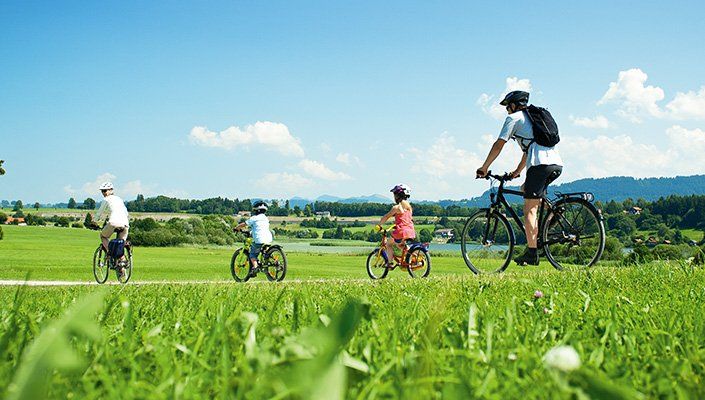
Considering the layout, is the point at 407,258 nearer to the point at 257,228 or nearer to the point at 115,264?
the point at 257,228

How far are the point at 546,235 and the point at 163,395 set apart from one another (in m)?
8.34

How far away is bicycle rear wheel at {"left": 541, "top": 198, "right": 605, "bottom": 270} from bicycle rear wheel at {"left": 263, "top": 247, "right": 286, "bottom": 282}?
817cm

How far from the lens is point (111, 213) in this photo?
15211 mm

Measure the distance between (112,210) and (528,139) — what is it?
36.3ft

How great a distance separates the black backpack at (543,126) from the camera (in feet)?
26.4

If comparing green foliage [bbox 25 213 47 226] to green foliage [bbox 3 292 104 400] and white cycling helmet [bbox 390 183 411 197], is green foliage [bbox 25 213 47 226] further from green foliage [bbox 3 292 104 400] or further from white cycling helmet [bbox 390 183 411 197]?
green foliage [bbox 3 292 104 400]

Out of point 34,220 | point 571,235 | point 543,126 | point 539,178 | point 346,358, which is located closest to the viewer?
point 346,358

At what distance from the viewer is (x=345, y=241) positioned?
10256 centimetres

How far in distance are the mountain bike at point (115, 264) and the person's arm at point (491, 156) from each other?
34.5ft

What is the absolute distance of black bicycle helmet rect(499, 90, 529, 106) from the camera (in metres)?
8.34

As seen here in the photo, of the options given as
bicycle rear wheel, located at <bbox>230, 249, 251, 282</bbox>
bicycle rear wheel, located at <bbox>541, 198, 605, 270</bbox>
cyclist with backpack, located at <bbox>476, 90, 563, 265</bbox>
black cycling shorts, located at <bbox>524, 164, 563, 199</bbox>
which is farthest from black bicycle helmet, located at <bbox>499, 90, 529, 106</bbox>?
bicycle rear wheel, located at <bbox>230, 249, 251, 282</bbox>

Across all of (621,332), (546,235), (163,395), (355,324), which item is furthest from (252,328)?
(546,235)

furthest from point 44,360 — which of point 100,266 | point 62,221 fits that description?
point 62,221

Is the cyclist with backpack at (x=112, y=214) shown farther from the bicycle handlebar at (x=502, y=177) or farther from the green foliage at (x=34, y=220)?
the green foliage at (x=34, y=220)
